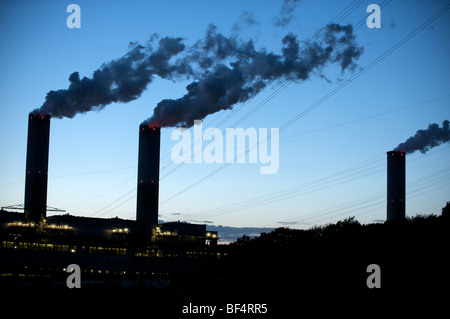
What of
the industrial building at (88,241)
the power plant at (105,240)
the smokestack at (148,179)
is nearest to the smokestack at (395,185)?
the power plant at (105,240)

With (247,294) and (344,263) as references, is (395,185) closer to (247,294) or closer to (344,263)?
(344,263)

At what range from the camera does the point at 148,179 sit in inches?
3632

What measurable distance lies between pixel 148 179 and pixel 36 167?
19554 mm

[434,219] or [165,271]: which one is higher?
[434,219]

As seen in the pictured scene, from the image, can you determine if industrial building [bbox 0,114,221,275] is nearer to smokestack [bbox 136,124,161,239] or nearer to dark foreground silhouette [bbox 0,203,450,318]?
smokestack [bbox 136,124,161,239]

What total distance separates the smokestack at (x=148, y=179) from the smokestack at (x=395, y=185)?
43.4 meters

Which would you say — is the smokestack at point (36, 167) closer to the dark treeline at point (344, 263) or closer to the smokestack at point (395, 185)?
the dark treeline at point (344, 263)

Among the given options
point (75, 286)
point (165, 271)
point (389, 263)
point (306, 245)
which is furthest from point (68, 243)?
point (75, 286)

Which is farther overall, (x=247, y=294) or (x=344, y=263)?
(x=344, y=263)

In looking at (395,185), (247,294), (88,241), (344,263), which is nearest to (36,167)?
(88,241)

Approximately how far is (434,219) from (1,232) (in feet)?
230
